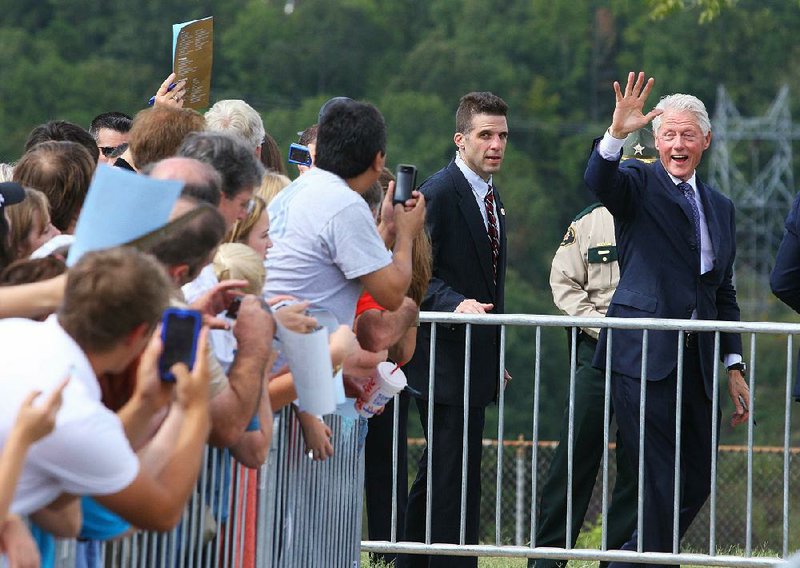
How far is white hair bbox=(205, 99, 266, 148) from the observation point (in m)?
6.14

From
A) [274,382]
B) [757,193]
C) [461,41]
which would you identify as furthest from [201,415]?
[461,41]

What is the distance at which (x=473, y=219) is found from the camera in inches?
274

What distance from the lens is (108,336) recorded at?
10.9 ft

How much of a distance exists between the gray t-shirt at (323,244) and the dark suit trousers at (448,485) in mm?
1920

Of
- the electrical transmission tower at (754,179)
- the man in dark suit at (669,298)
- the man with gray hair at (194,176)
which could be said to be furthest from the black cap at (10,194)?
the electrical transmission tower at (754,179)

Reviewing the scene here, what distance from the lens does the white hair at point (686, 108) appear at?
259 inches

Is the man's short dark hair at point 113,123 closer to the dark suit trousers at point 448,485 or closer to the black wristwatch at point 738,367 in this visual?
the dark suit trousers at point 448,485

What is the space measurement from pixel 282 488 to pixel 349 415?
72 centimetres

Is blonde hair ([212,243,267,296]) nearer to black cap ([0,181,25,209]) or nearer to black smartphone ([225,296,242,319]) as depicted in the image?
black smartphone ([225,296,242,319])

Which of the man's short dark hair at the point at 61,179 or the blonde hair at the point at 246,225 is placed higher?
the man's short dark hair at the point at 61,179

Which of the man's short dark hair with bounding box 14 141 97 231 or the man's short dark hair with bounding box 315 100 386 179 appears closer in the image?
the man's short dark hair with bounding box 14 141 97 231

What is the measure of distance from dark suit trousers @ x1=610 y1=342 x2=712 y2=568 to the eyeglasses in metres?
2.11

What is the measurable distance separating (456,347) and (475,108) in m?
1.10

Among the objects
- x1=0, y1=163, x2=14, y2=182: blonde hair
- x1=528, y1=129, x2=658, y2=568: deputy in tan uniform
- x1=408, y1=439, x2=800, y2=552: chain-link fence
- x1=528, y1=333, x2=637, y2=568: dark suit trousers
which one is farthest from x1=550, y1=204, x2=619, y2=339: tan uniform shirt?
x1=0, y1=163, x2=14, y2=182: blonde hair
